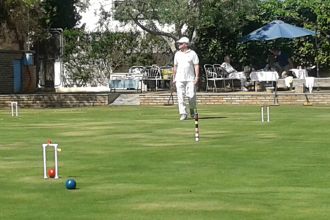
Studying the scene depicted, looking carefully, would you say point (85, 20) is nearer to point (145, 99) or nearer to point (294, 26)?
point (294, 26)

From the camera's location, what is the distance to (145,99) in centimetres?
2845

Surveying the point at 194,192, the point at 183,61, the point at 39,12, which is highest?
the point at 39,12

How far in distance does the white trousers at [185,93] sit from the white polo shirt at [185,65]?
127mm

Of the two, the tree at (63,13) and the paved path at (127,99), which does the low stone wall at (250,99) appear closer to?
the paved path at (127,99)

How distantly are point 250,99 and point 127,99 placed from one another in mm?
4753

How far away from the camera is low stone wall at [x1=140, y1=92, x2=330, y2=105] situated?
1048 inches

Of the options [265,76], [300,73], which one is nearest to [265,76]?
[265,76]

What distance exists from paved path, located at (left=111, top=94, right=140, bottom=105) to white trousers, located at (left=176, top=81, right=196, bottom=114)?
9249 mm

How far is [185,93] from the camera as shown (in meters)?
19.8

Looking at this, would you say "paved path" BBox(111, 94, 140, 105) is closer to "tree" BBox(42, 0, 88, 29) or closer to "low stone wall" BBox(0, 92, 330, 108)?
"low stone wall" BBox(0, 92, 330, 108)

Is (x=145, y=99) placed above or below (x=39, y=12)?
below

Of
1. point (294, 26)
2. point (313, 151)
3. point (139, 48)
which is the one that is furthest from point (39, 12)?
point (313, 151)

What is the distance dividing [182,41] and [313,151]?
7.36 metres

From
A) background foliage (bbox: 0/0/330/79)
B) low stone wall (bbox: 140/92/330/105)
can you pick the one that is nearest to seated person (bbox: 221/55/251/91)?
background foliage (bbox: 0/0/330/79)
